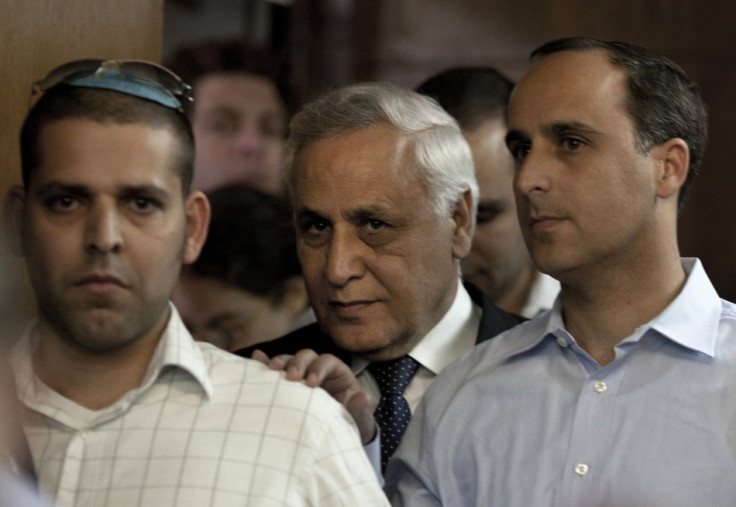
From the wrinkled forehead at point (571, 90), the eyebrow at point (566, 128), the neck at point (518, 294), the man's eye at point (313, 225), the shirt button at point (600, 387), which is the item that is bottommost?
the neck at point (518, 294)

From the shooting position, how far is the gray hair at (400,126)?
2322 millimetres

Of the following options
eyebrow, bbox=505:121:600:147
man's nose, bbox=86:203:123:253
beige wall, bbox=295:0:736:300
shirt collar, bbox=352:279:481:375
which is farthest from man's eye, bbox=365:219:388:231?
beige wall, bbox=295:0:736:300

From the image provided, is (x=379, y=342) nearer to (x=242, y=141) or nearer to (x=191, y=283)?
(x=191, y=283)

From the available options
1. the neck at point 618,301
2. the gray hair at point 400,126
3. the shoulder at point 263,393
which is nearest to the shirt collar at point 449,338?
the gray hair at point 400,126

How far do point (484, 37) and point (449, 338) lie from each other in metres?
1.95

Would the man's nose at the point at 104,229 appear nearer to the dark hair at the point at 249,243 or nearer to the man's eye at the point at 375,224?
the man's eye at the point at 375,224

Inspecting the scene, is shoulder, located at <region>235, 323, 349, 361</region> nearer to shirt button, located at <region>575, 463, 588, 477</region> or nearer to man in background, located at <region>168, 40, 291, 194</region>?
shirt button, located at <region>575, 463, 588, 477</region>

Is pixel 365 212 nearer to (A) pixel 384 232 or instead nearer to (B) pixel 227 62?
(A) pixel 384 232

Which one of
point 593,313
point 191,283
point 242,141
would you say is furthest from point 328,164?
point 242,141

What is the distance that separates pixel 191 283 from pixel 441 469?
158 centimetres

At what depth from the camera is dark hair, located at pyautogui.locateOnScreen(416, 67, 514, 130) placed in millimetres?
2930

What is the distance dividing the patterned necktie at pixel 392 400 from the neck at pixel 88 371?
22.3 inches

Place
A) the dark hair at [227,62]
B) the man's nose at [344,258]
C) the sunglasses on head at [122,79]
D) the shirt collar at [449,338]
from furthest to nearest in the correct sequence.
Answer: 1. the dark hair at [227,62]
2. the shirt collar at [449,338]
3. the man's nose at [344,258]
4. the sunglasses on head at [122,79]

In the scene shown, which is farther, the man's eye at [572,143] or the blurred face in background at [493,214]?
the blurred face in background at [493,214]
